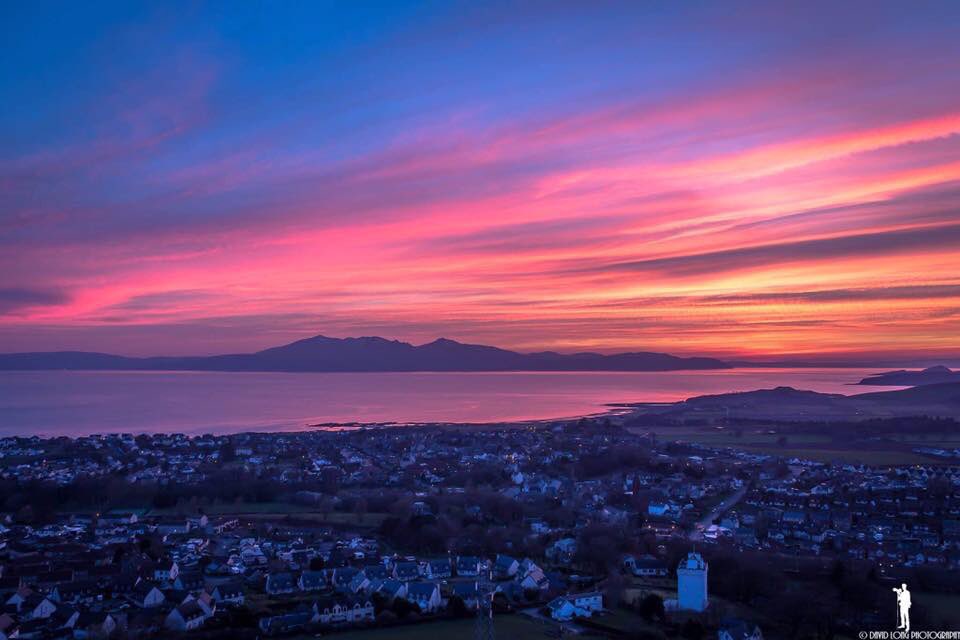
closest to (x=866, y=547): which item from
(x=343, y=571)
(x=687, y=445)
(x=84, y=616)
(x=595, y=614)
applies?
(x=595, y=614)

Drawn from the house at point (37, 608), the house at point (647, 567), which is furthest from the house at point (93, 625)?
the house at point (647, 567)

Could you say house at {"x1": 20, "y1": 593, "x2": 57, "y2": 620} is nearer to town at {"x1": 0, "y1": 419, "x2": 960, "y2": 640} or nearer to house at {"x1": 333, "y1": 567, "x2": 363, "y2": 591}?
town at {"x1": 0, "y1": 419, "x2": 960, "y2": 640}

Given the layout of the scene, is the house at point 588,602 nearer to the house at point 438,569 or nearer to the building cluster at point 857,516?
the house at point 438,569

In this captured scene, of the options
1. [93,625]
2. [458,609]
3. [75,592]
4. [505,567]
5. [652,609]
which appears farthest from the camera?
[505,567]

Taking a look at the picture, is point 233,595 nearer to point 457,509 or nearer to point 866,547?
point 457,509

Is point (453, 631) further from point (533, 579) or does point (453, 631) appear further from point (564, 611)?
point (533, 579)

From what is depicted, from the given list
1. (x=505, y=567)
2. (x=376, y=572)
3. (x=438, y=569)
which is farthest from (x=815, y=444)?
(x=376, y=572)
